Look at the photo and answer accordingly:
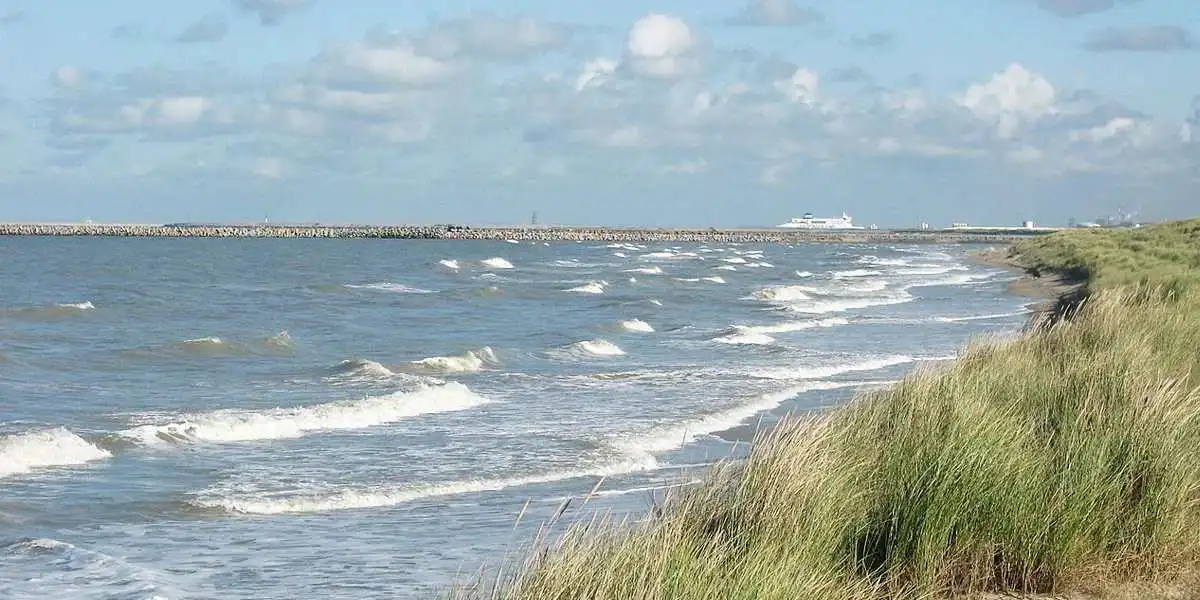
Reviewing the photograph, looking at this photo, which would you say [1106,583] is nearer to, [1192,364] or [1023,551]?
[1023,551]

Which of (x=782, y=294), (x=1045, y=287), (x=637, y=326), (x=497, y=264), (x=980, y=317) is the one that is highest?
(x=980, y=317)

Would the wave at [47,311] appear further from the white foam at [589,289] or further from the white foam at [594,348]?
the white foam at [589,289]

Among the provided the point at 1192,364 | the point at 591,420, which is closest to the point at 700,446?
the point at 591,420

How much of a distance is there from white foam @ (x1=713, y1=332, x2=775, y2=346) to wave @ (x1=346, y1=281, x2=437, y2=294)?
68.1 feet

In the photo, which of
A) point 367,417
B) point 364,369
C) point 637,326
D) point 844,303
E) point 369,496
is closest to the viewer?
point 369,496

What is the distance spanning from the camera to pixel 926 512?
6.53 metres

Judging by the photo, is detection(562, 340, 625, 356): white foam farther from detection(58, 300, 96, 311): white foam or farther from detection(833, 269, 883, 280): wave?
detection(833, 269, 883, 280): wave

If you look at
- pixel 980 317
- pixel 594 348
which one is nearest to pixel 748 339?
pixel 594 348

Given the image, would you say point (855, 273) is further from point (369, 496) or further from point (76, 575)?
point (76, 575)

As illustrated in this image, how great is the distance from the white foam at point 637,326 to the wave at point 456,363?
8.49 meters

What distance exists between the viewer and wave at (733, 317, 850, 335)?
32.2 meters

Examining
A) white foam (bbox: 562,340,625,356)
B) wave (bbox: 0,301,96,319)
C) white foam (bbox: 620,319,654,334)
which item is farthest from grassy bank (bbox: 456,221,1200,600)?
wave (bbox: 0,301,96,319)

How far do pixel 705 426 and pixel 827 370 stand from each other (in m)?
6.88

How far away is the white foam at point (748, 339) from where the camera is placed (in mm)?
28688
